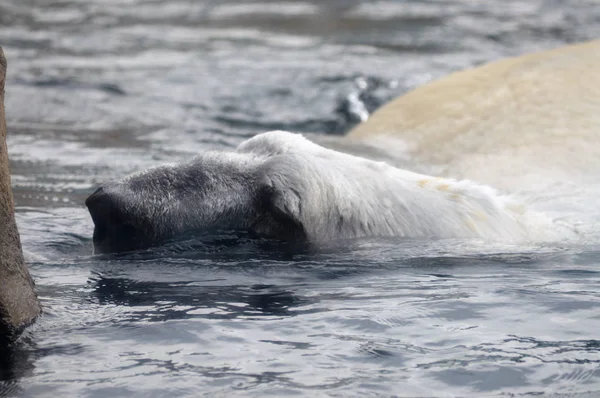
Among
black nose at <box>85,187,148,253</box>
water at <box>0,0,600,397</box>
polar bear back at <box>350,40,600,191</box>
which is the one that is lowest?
water at <box>0,0,600,397</box>

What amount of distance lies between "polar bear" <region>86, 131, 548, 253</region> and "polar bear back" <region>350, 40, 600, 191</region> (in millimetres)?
1208

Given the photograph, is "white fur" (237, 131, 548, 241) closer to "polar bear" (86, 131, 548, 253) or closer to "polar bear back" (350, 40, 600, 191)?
"polar bear" (86, 131, 548, 253)

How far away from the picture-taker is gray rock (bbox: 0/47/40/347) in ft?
8.89

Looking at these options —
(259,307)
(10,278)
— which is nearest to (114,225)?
(259,307)

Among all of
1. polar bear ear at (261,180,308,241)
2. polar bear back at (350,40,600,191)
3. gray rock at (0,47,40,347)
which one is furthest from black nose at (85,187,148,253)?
polar bear back at (350,40,600,191)

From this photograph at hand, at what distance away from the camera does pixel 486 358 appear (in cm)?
274

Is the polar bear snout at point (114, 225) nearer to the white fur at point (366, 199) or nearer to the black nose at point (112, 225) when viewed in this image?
the black nose at point (112, 225)

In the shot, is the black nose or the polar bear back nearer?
the black nose

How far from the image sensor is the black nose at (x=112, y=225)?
12.3 ft

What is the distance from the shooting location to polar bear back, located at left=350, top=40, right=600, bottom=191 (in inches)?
215

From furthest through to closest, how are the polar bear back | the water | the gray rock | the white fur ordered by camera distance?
the polar bear back → the white fur → the gray rock → the water

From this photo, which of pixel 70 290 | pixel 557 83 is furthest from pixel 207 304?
pixel 557 83

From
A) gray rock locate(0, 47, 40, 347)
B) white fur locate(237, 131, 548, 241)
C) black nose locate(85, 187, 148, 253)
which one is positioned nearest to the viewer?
gray rock locate(0, 47, 40, 347)

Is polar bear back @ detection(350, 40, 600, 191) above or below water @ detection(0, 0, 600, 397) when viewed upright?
above
